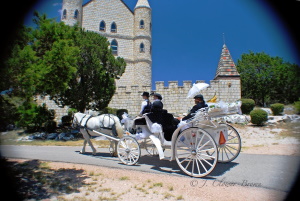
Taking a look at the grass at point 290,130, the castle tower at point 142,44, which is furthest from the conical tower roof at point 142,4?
the grass at point 290,130

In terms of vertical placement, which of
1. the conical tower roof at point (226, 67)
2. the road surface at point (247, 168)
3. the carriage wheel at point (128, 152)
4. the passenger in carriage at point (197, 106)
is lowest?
the road surface at point (247, 168)

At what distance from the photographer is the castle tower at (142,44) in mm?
32062

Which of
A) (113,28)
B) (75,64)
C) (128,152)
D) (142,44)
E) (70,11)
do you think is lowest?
(128,152)

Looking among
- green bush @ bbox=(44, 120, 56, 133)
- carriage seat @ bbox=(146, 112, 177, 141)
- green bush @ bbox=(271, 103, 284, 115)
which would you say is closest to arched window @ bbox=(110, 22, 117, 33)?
green bush @ bbox=(44, 120, 56, 133)

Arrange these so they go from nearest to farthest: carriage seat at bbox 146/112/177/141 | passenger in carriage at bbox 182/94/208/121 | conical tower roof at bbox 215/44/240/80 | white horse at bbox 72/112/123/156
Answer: passenger in carriage at bbox 182/94/208/121, carriage seat at bbox 146/112/177/141, white horse at bbox 72/112/123/156, conical tower roof at bbox 215/44/240/80

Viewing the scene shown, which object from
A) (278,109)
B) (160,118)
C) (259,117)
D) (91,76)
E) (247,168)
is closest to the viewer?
(247,168)

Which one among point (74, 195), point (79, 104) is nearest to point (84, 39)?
point (79, 104)

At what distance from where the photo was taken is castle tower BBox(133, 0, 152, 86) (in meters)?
32.1

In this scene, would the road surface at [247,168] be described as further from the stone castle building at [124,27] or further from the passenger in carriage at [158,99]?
the stone castle building at [124,27]

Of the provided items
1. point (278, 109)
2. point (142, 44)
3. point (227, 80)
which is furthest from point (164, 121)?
point (142, 44)

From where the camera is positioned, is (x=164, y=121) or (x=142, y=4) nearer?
(x=164, y=121)

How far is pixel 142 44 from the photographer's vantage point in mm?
32469

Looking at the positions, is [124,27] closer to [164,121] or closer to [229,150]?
[164,121]

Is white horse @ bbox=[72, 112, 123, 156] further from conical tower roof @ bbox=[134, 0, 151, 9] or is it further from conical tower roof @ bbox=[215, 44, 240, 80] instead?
conical tower roof @ bbox=[134, 0, 151, 9]
